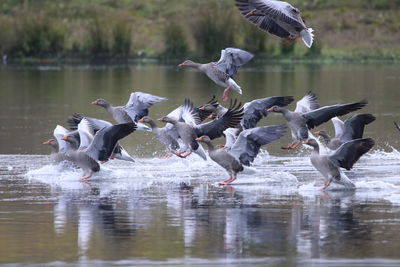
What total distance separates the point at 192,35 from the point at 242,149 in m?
33.4

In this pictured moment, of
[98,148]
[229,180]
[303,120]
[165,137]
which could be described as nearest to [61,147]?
[98,148]

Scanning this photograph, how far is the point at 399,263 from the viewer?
12.1m

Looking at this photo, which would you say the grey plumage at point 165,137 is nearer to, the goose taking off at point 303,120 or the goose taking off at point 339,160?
the goose taking off at point 303,120

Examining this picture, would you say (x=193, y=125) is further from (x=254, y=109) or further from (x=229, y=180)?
(x=229, y=180)

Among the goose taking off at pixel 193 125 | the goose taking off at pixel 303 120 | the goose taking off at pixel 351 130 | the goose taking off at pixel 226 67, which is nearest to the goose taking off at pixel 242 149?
the goose taking off at pixel 193 125

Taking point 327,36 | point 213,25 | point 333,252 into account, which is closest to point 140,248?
point 333,252

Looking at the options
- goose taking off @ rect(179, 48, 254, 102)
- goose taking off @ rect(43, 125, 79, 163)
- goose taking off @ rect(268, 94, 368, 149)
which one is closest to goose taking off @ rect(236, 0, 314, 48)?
goose taking off @ rect(268, 94, 368, 149)

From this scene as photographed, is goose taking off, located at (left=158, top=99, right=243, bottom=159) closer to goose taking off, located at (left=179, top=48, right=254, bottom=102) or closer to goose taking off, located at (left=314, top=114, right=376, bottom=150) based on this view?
goose taking off, located at (left=179, top=48, right=254, bottom=102)

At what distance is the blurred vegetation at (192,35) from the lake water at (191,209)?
22.9m

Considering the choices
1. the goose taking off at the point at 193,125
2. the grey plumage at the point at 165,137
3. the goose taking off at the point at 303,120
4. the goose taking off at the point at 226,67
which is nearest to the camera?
the goose taking off at the point at 193,125

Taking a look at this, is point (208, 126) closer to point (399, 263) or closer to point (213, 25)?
point (399, 263)

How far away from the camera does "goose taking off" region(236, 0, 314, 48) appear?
19.5m

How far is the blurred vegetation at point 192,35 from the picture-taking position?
50.7 meters

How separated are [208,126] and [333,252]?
7072 millimetres
